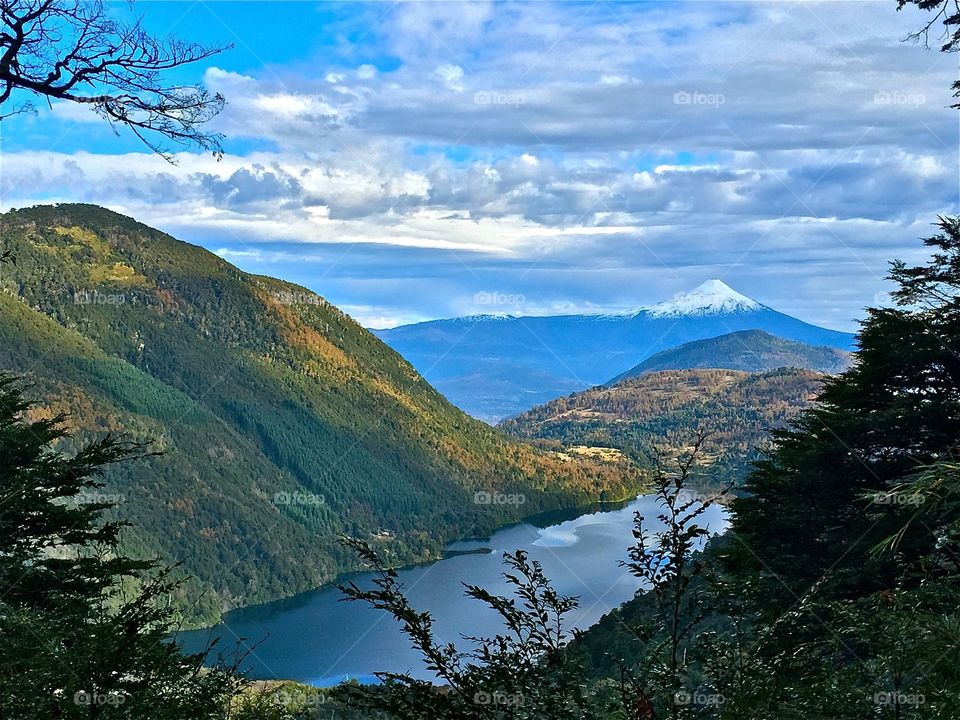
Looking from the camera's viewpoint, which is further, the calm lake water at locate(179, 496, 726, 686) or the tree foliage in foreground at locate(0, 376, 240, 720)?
the calm lake water at locate(179, 496, 726, 686)

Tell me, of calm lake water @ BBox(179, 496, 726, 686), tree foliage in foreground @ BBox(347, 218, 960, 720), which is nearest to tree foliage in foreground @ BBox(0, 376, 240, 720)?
tree foliage in foreground @ BBox(347, 218, 960, 720)

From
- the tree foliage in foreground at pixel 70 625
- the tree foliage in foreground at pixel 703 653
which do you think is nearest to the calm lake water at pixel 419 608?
the tree foliage in foreground at pixel 70 625

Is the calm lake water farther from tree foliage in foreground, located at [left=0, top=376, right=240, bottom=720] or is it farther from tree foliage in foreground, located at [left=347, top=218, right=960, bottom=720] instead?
tree foliage in foreground, located at [left=347, top=218, right=960, bottom=720]

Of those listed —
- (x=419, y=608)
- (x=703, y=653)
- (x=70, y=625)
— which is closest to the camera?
(x=703, y=653)

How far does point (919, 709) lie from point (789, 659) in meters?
0.85

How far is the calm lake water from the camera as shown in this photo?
86375mm

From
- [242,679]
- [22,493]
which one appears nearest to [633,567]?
[242,679]

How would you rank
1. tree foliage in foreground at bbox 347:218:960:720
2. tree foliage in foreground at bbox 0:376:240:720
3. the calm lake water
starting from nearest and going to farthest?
tree foliage in foreground at bbox 347:218:960:720 → tree foliage in foreground at bbox 0:376:240:720 → the calm lake water

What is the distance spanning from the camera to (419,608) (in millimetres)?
102750

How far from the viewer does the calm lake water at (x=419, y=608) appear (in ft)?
283

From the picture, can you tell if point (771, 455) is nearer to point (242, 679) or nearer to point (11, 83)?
point (242, 679)

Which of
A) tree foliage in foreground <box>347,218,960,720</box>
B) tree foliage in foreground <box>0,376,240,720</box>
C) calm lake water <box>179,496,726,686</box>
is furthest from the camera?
calm lake water <box>179,496,726,686</box>

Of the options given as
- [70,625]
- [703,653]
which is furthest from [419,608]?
[703,653]

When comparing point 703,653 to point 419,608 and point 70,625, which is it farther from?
point 419,608
